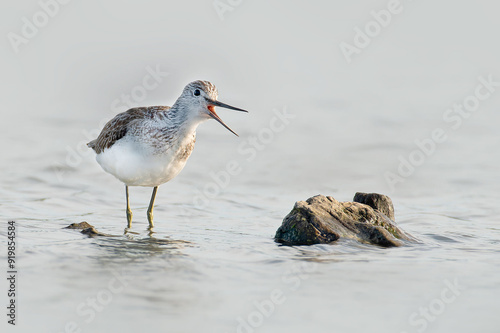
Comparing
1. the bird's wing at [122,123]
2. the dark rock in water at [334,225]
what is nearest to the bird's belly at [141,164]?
the bird's wing at [122,123]

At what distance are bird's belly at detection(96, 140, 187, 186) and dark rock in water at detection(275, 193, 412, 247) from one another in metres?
1.81

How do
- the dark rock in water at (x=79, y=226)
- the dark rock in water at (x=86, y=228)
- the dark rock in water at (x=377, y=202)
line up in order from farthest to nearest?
the dark rock in water at (x=377, y=202) → the dark rock in water at (x=79, y=226) → the dark rock in water at (x=86, y=228)

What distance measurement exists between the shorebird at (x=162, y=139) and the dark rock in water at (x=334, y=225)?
5.55ft

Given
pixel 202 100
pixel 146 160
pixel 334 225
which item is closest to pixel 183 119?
pixel 202 100

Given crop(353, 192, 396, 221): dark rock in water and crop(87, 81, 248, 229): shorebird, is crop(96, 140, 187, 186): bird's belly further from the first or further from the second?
crop(353, 192, 396, 221): dark rock in water

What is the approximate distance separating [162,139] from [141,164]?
0.43 metres

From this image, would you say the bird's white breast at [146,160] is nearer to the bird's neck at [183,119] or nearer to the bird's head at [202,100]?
the bird's neck at [183,119]

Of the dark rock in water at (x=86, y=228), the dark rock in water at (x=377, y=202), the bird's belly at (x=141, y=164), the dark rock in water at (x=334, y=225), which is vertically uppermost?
the bird's belly at (x=141, y=164)

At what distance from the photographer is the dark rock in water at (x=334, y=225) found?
8.56 m

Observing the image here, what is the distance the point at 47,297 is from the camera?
657 centimetres

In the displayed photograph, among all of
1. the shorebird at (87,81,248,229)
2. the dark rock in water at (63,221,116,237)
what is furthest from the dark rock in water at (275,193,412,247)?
the dark rock in water at (63,221,116,237)

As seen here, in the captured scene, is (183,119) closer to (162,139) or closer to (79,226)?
(162,139)

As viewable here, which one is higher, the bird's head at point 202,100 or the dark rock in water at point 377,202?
the bird's head at point 202,100

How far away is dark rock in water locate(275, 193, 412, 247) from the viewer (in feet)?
28.1
